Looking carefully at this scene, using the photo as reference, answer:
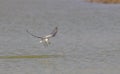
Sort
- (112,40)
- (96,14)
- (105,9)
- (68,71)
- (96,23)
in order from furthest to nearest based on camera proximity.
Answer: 1. (105,9)
2. (96,14)
3. (96,23)
4. (112,40)
5. (68,71)

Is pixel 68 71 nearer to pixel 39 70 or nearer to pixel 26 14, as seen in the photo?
pixel 39 70

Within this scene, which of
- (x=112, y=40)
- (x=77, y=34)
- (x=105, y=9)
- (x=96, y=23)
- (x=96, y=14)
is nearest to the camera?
(x=112, y=40)

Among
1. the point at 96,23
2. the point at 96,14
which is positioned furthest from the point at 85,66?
the point at 96,14

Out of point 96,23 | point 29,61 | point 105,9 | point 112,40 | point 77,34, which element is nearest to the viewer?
point 29,61

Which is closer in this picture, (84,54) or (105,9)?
(84,54)

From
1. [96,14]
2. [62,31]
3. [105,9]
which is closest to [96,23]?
[62,31]

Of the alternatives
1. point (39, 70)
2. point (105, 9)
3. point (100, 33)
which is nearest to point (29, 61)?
point (39, 70)

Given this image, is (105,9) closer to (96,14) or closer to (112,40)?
(96,14)

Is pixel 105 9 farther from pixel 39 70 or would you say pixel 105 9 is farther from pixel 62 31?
pixel 39 70

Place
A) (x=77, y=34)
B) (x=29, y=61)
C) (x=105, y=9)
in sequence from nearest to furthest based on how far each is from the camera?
(x=29, y=61) < (x=77, y=34) < (x=105, y=9)
